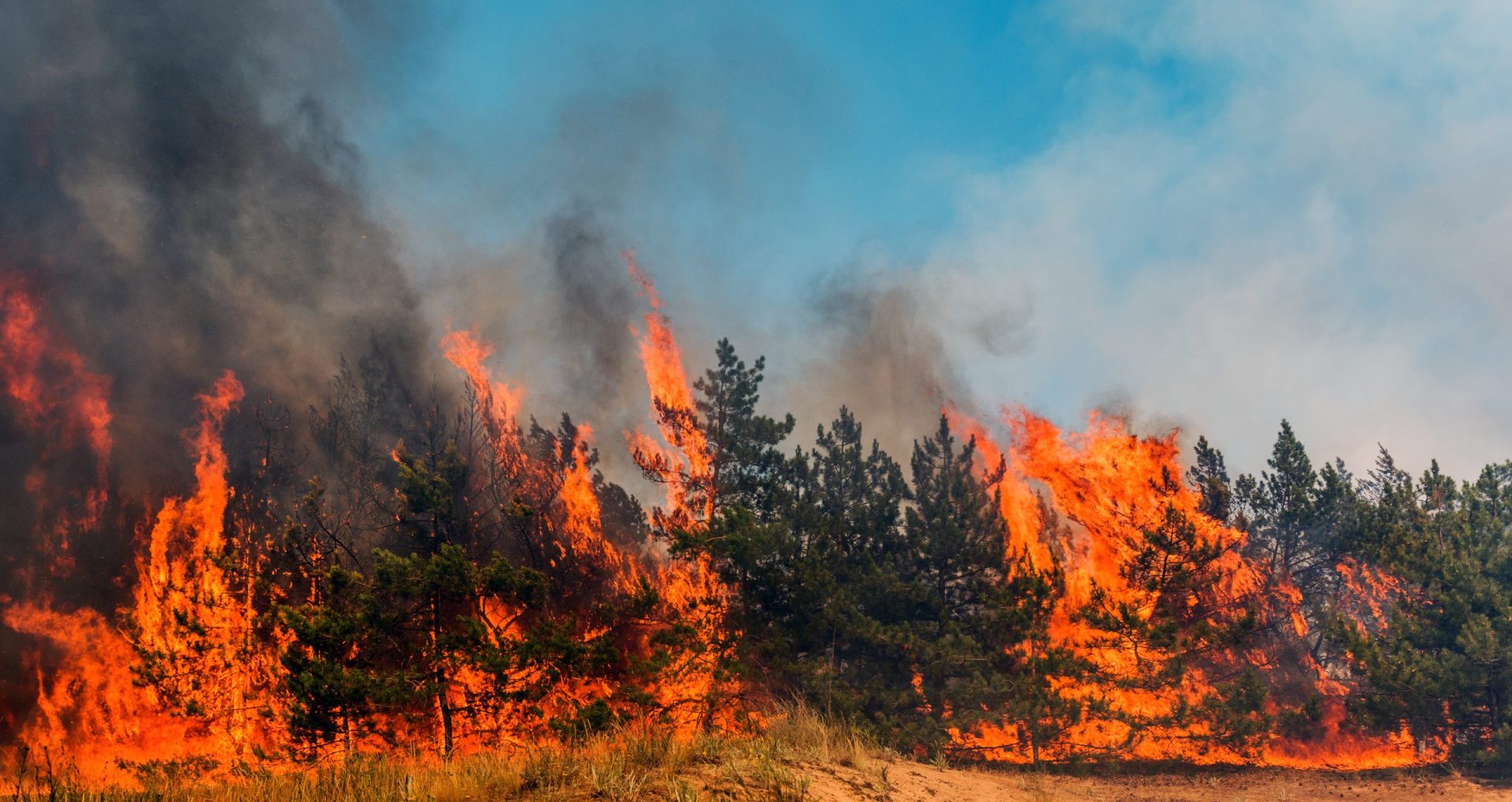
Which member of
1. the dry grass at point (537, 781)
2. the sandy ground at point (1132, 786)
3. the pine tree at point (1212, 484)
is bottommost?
the sandy ground at point (1132, 786)

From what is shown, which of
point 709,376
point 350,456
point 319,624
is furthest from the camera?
point 350,456

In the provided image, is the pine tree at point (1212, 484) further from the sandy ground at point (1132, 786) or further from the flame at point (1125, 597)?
the sandy ground at point (1132, 786)

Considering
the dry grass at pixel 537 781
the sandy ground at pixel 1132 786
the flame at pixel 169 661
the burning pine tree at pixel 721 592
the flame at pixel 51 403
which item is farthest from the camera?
the flame at pixel 51 403

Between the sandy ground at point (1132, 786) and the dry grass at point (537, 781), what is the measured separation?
1.30 meters

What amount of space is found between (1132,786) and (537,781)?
2356cm

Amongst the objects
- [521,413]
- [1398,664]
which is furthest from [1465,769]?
[521,413]

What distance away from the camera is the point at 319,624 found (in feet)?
61.4

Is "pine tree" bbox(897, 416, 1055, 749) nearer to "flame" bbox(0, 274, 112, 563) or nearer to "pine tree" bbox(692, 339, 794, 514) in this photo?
"pine tree" bbox(692, 339, 794, 514)

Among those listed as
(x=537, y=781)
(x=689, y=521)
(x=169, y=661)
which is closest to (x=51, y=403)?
(x=169, y=661)

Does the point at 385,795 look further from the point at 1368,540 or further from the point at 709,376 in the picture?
the point at 1368,540

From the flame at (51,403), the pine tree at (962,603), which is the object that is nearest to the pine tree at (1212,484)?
the pine tree at (962,603)

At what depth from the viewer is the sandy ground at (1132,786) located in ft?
Result: 36.7

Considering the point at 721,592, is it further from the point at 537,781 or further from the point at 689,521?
the point at 537,781

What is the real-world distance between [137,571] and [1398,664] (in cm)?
4732
